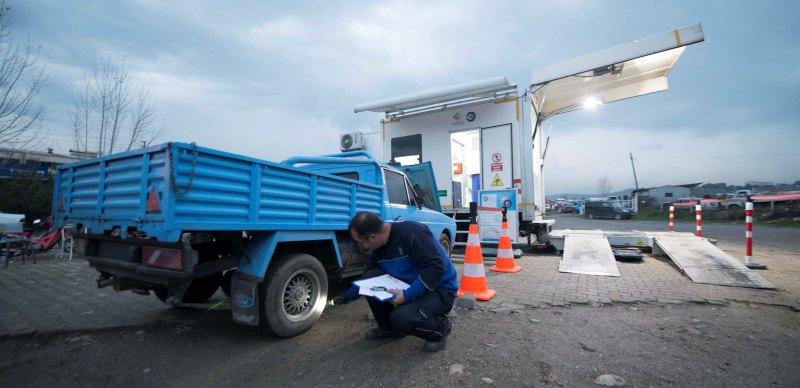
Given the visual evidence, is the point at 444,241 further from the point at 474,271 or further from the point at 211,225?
the point at 211,225

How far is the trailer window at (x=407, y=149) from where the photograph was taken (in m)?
8.97

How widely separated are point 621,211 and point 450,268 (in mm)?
30783

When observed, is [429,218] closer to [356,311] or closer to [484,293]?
[484,293]

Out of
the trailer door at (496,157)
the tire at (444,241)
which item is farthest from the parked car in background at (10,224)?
the trailer door at (496,157)

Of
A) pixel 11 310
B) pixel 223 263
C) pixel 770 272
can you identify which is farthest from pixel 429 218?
pixel 770 272

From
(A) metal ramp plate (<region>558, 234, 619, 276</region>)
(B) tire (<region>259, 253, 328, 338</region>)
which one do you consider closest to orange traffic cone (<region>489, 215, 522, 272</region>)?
(A) metal ramp plate (<region>558, 234, 619, 276</region>)

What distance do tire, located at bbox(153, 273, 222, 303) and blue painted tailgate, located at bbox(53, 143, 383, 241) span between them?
104 cm

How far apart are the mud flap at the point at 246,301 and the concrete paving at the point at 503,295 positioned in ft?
2.45

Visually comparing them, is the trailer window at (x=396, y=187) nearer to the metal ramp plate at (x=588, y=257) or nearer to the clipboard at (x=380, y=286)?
the clipboard at (x=380, y=286)

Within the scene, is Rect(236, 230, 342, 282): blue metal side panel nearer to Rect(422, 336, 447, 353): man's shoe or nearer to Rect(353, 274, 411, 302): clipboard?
Rect(353, 274, 411, 302): clipboard

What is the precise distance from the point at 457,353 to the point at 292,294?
1.60 m

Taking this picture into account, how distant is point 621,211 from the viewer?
28.1 metres

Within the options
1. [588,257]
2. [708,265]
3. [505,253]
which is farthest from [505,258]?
[708,265]

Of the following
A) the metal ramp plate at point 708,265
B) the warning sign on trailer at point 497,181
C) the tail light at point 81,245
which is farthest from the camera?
the warning sign on trailer at point 497,181
